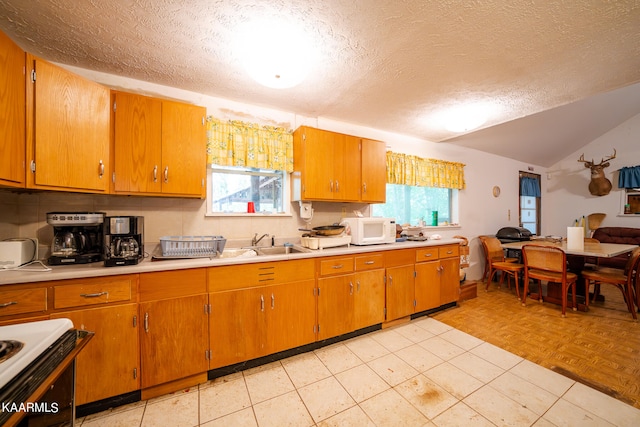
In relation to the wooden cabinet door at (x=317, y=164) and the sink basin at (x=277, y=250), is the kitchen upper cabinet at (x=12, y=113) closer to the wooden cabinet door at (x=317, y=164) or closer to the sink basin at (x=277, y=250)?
the sink basin at (x=277, y=250)

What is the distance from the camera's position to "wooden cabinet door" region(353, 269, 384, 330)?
7.82 ft

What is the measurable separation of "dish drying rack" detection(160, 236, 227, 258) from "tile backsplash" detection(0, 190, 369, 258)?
0.35 m

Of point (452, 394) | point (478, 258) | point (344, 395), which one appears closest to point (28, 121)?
point (344, 395)

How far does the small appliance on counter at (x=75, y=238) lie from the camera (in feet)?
5.18

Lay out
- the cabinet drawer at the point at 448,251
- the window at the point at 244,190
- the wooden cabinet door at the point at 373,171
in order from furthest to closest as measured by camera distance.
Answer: the cabinet drawer at the point at 448,251
the wooden cabinet door at the point at 373,171
the window at the point at 244,190

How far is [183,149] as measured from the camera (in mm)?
2039

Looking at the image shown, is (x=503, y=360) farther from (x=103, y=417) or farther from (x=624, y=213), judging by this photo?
(x=624, y=213)

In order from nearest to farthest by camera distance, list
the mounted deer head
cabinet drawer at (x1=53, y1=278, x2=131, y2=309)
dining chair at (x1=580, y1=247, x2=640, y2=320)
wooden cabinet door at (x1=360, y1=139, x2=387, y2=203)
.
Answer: cabinet drawer at (x1=53, y1=278, x2=131, y2=309), dining chair at (x1=580, y1=247, x2=640, y2=320), wooden cabinet door at (x1=360, y1=139, x2=387, y2=203), the mounted deer head

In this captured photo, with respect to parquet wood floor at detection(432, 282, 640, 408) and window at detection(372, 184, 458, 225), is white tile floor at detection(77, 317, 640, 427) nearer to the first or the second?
parquet wood floor at detection(432, 282, 640, 408)

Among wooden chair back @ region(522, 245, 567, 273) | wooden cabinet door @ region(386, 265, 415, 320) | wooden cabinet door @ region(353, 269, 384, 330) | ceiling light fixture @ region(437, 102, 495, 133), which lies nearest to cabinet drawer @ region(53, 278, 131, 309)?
wooden cabinet door @ region(353, 269, 384, 330)

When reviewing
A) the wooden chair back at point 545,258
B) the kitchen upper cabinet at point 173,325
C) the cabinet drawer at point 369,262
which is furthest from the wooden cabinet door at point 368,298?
the wooden chair back at point 545,258

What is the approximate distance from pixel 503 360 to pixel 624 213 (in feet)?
19.7

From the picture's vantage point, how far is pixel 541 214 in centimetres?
612

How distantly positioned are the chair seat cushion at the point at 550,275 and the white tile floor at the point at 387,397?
158 cm
